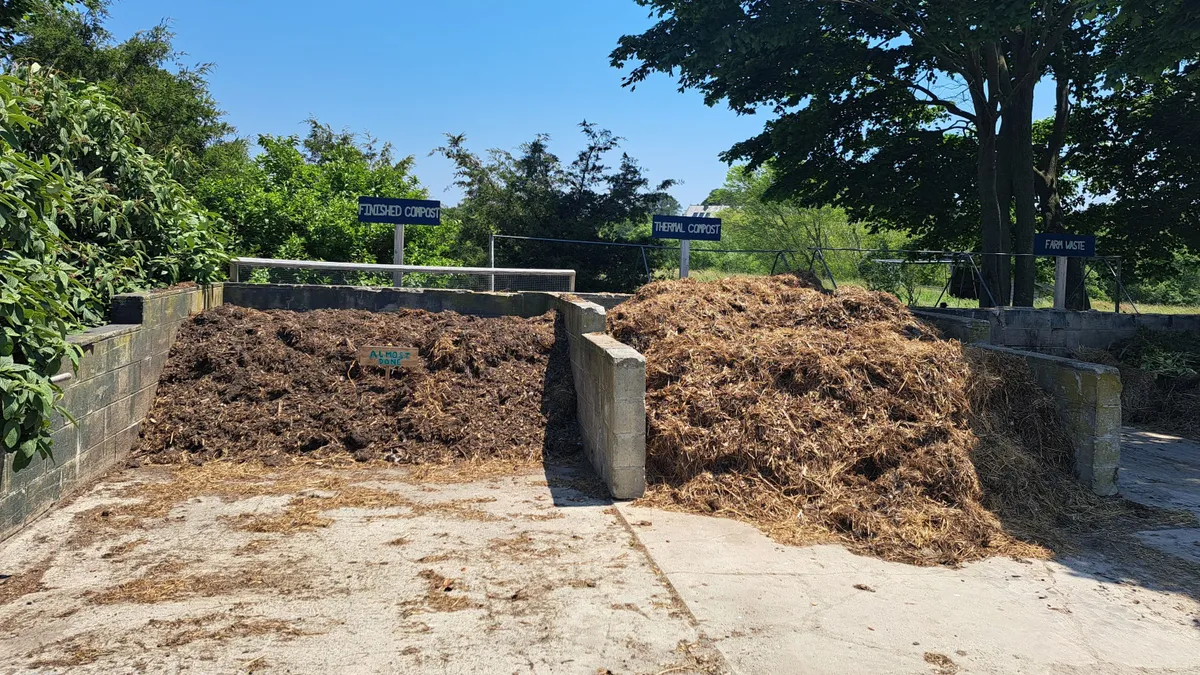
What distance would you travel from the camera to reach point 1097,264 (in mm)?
16734

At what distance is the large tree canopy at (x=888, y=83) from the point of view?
49.4 feet

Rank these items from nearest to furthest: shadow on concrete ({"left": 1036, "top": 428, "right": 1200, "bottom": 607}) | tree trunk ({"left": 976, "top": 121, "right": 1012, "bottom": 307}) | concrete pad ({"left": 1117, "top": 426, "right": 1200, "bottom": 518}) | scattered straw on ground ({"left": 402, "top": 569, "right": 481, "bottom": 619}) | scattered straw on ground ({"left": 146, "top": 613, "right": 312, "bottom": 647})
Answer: scattered straw on ground ({"left": 146, "top": 613, "right": 312, "bottom": 647}) → scattered straw on ground ({"left": 402, "top": 569, "right": 481, "bottom": 619}) → shadow on concrete ({"left": 1036, "top": 428, "right": 1200, "bottom": 607}) → concrete pad ({"left": 1117, "top": 426, "right": 1200, "bottom": 518}) → tree trunk ({"left": 976, "top": 121, "right": 1012, "bottom": 307})

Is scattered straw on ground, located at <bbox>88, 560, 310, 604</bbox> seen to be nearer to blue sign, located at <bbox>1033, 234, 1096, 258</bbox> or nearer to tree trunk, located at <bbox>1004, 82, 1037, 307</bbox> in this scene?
blue sign, located at <bbox>1033, 234, 1096, 258</bbox>

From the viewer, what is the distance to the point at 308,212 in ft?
47.7

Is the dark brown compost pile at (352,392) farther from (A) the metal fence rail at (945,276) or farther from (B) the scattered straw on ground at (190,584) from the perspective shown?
(A) the metal fence rail at (945,276)

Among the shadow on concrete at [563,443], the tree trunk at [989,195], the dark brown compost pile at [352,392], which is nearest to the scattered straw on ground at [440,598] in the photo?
the shadow on concrete at [563,443]

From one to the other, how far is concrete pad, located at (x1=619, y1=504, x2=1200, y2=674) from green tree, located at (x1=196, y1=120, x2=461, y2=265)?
10.9 meters

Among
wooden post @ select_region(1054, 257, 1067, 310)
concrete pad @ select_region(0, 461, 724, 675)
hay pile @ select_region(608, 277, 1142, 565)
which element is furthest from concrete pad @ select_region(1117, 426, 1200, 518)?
concrete pad @ select_region(0, 461, 724, 675)

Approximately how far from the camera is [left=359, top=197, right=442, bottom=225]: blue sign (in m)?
11.2

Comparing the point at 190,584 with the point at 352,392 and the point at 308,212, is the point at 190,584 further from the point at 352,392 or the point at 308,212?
the point at 308,212

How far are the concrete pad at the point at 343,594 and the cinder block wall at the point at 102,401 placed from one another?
0.80 feet

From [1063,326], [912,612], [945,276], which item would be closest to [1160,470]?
[1063,326]

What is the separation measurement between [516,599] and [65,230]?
6.14 m

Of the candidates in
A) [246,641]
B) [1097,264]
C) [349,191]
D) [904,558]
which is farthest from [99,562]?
[1097,264]
